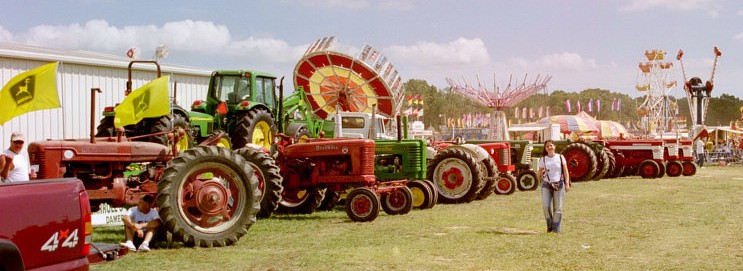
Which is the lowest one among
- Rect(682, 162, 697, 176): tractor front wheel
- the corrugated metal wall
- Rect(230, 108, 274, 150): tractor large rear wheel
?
Rect(682, 162, 697, 176): tractor front wheel

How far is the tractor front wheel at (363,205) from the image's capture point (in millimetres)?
12586

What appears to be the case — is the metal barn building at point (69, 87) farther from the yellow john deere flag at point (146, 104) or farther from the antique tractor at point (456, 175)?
the yellow john deere flag at point (146, 104)

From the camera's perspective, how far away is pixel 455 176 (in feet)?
55.1

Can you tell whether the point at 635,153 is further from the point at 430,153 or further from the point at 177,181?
the point at 177,181

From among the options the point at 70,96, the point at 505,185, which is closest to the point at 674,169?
the point at 505,185

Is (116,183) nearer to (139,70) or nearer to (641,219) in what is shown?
(641,219)

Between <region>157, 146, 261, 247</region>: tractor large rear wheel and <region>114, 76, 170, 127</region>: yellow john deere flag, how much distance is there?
640 mm

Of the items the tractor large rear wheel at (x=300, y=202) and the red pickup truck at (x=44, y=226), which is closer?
the red pickup truck at (x=44, y=226)

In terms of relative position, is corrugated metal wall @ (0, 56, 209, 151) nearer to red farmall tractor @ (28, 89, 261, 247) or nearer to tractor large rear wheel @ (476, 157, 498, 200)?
red farmall tractor @ (28, 89, 261, 247)

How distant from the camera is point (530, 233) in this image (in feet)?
36.7

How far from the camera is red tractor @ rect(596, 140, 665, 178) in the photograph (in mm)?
27734

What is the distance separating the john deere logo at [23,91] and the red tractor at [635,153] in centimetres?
2149

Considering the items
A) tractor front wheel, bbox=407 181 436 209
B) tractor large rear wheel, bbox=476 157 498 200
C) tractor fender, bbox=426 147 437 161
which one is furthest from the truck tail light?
tractor large rear wheel, bbox=476 157 498 200

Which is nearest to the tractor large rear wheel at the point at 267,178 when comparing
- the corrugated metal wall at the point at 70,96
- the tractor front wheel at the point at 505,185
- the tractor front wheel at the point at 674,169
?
the corrugated metal wall at the point at 70,96
